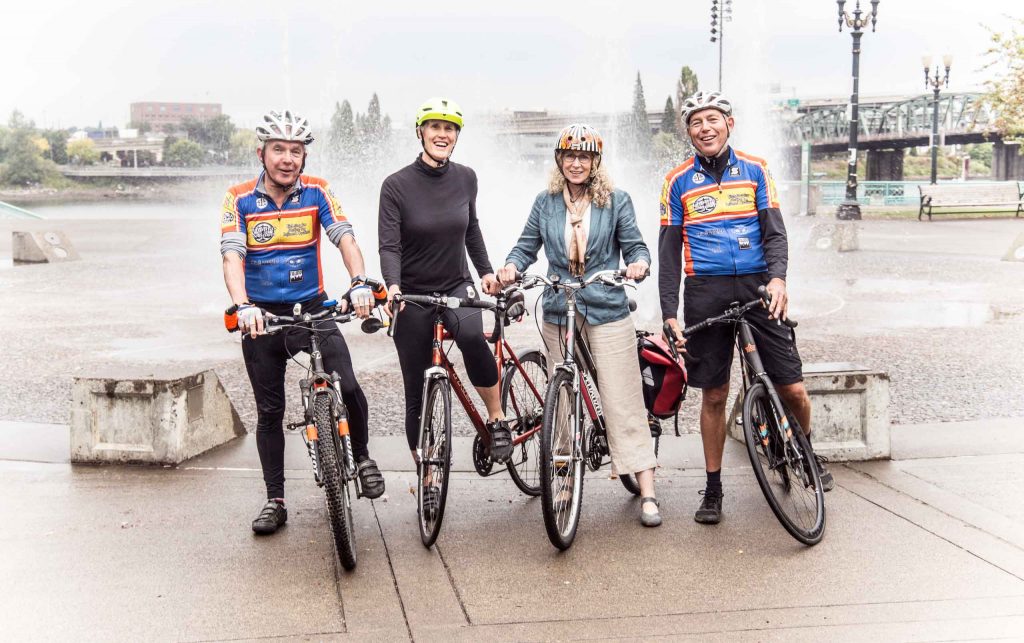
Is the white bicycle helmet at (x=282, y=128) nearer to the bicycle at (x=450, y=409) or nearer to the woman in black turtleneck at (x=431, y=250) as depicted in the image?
the woman in black turtleneck at (x=431, y=250)

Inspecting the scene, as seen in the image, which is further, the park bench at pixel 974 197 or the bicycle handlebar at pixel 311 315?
the park bench at pixel 974 197

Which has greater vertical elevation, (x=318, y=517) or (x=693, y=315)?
(x=693, y=315)

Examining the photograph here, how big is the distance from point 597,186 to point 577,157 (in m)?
0.17

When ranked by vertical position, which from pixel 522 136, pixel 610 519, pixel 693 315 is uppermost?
pixel 522 136

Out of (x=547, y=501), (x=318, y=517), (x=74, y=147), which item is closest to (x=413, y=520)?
(x=318, y=517)

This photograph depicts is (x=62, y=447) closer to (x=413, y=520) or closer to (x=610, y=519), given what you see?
(x=413, y=520)

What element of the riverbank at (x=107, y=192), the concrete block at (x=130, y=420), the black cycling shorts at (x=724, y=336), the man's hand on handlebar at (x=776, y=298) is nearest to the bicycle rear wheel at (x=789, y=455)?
the black cycling shorts at (x=724, y=336)

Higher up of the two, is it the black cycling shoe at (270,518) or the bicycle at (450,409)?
the bicycle at (450,409)

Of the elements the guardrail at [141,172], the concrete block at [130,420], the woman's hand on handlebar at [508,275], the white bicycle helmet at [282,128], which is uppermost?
the guardrail at [141,172]

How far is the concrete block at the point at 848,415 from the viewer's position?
19.9 feet

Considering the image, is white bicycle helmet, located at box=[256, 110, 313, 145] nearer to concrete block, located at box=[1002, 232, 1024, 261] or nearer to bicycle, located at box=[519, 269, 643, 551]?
bicycle, located at box=[519, 269, 643, 551]

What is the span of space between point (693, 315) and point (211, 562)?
8.12 ft

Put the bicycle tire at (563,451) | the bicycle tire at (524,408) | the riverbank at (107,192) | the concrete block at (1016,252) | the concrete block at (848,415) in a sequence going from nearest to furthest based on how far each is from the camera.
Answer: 1. the bicycle tire at (563,451)
2. the bicycle tire at (524,408)
3. the concrete block at (848,415)
4. the concrete block at (1016,252)
5. the riverbank at (107,192)

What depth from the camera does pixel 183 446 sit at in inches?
243
